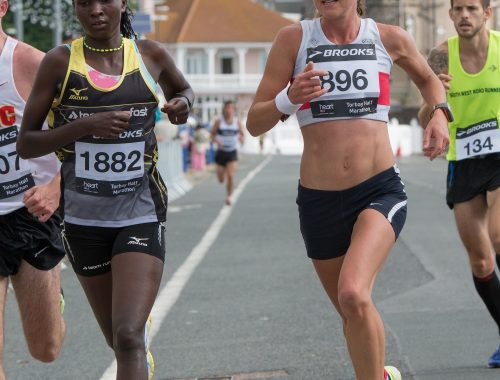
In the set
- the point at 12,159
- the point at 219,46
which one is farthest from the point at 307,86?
the point at 219,46

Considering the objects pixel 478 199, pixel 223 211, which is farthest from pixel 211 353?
pixel 223 211

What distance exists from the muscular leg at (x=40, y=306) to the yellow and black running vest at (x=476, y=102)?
2755 millimetres

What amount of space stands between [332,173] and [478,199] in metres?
2.16

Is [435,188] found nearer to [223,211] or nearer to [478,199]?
[223,211]

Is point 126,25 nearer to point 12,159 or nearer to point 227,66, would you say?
point 12,159

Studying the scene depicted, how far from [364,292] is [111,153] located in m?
1.19

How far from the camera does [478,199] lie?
8.02 metres

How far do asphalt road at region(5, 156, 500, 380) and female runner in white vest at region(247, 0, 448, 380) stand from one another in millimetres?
1480

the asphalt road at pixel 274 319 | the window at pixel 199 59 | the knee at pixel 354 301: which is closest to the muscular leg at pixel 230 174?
the asphalt road at pixel 274 319

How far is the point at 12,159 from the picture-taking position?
6.41m

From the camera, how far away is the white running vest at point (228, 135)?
27656mm

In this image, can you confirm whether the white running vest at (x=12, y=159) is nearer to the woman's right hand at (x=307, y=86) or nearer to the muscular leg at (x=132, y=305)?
the muscular leg at (x=132, y=305)

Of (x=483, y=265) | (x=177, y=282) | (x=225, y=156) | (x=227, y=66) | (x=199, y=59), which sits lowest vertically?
(x=227, y=66)

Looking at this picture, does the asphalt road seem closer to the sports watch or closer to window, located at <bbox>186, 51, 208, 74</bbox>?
the sports watch
